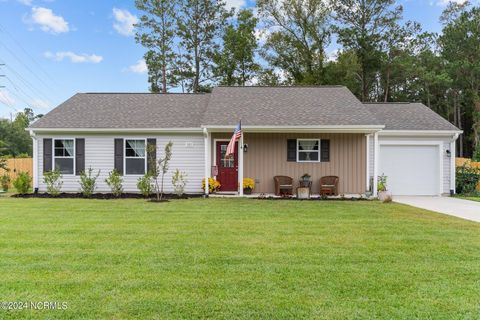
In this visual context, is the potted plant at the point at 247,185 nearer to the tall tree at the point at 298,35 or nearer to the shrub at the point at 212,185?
the shrub at the point at 212,185

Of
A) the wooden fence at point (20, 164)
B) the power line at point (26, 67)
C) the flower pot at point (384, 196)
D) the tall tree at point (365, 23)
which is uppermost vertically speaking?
the tall tree at point (365, 23)

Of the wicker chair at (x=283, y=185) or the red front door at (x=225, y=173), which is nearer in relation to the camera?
the wicker chair at (x=283, y=185)

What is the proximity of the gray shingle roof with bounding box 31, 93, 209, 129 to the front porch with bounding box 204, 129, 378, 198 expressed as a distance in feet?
6.16

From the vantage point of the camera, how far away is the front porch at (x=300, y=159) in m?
12.5

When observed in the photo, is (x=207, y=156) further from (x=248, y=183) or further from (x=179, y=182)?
(x=248, y=183)

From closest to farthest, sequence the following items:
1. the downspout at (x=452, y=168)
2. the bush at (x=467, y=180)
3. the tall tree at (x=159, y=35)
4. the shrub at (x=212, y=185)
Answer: the shrub at (x=212, y=185) → the downspout at (x=452, y=168) → the bush at (x=467, y=180) → the tall tree at (x=159, y=35)

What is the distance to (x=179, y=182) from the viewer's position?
1262cm

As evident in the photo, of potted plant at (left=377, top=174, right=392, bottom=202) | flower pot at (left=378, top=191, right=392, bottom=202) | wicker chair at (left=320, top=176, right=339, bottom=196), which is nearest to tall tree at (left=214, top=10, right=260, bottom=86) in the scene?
wicker chair at (left=320, top=176, right=339, bottom=196)

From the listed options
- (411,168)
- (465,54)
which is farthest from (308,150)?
(465,54)

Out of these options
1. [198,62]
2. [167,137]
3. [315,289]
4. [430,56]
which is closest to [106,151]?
[167,137]

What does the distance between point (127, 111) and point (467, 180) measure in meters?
13.9

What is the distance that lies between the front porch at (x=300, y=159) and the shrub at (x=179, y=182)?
1046mm

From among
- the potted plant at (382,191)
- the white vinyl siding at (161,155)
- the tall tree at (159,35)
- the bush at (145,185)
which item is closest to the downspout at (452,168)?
the potted plant at (382,191)

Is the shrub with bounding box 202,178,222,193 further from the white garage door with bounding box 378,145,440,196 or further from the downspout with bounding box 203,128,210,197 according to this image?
the white garage door with bounding box 378,145,440,196
